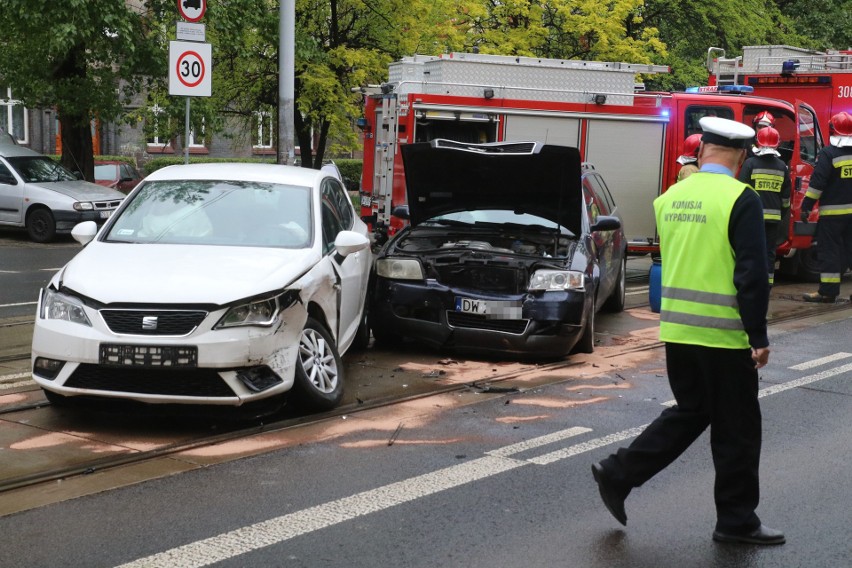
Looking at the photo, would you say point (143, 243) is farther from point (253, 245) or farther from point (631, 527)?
point (631, 527)

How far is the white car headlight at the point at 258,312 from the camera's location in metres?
6.59

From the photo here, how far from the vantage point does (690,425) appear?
4941mm

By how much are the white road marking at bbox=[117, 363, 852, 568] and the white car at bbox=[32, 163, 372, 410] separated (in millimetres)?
1356

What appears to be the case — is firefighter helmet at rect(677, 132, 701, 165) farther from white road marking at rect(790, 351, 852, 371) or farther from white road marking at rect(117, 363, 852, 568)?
white road marking at rect(117, 363, 852, 568)

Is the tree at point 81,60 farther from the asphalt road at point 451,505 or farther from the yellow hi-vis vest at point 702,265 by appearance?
the yellow hi-vis vest at point 702,265

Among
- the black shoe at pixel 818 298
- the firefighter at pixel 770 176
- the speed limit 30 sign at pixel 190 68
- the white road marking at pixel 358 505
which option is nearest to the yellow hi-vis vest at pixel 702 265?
the white road marking at pixel 358 505

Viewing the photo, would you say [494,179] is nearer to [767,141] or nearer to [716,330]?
[767,141]

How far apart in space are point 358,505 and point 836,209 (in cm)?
941

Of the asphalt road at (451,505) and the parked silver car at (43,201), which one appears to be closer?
the asphalt road at (451,505)

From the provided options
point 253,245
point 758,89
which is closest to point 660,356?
point 253,245

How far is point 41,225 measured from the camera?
65.8ft

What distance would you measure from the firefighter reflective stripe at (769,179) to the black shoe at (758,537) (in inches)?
315

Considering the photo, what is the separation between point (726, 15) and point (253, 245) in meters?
25.1

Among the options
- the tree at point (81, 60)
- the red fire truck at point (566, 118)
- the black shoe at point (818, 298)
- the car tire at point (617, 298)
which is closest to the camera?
the car tire at point (617, 298)
